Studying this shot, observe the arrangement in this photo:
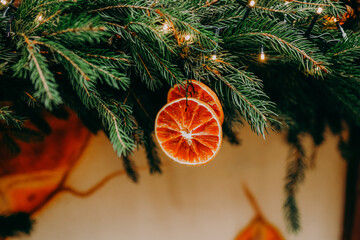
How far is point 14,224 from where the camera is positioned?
0.57 meters

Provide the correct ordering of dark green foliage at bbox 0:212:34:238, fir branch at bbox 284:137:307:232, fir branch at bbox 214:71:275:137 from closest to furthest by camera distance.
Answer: fir branch at bbox 214:71:275:137 < dark green foliage at bbox 0:212:34:238 < fir branch at bbox 284:137:307:232

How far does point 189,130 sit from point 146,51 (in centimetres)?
13

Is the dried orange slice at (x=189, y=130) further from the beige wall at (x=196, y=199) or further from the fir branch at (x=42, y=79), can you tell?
the beige wall at (x=196, y=199)

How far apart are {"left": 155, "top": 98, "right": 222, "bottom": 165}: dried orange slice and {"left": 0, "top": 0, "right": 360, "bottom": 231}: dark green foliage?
0.04 m

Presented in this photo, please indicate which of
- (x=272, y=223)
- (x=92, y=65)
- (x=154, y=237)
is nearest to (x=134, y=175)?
(x=154, y=237)

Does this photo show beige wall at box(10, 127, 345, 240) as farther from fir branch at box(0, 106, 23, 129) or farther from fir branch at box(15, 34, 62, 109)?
fir branch at box(15, 34, 62, 109)

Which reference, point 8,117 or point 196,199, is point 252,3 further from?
point 196,199

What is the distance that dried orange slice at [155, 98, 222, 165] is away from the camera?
1.21 ft

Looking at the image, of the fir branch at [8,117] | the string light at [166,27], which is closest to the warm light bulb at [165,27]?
the string light at [166,27]

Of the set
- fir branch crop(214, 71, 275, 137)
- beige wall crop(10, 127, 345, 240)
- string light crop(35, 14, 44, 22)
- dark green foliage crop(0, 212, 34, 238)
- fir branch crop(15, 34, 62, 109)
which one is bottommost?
beige wall crop(10, 127, 345, 240)

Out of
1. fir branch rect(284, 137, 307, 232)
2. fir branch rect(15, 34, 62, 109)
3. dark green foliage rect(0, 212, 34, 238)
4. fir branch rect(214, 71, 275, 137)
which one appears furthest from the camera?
fir branch rect(284, 137, 307, 232)

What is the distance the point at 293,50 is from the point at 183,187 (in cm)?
60

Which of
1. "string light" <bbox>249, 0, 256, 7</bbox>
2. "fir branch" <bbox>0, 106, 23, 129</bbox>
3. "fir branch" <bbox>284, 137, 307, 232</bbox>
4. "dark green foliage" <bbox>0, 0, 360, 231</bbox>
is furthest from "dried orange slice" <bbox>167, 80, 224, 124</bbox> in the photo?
"fir branch" <bbox>284, 137, 307, 232</bbox>

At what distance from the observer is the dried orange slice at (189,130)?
370 mm
